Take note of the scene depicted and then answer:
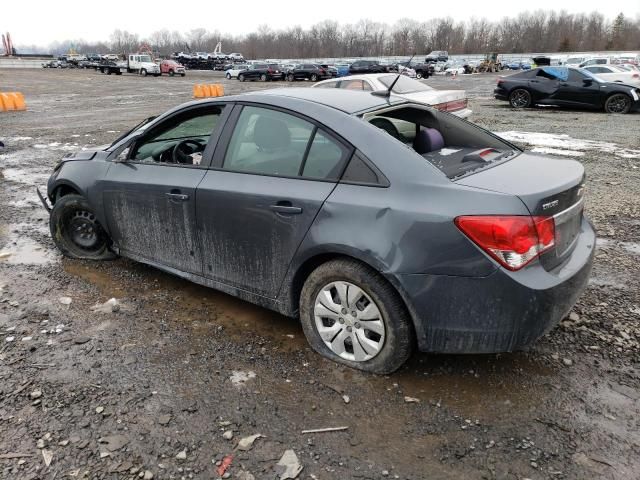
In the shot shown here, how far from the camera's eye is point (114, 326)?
3.72 metres

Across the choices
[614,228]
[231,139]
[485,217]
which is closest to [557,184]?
[485,217]

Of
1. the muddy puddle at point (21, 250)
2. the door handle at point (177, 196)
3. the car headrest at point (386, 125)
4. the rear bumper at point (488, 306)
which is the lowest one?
A: the muddy puddle at point (21, 250)

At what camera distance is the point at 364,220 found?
281 centimetres

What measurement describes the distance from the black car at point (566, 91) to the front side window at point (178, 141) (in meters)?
15.9

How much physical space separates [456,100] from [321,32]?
432 ft

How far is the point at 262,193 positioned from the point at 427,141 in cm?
116

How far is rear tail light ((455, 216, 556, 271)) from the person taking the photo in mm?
2525

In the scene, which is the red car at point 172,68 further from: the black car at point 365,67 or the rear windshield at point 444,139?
the rear windshield at point 444,139

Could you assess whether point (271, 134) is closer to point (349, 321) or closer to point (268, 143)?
point (268, 143)

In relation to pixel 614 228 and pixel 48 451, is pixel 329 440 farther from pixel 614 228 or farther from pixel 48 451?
pixel 614 228

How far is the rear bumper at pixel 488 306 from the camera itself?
2.57 meters

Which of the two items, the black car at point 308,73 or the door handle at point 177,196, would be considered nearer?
the door handle at point 177,196

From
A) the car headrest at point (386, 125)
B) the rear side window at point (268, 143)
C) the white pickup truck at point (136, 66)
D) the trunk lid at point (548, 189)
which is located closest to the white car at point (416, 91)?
A: the rear side window at point (268, 143)

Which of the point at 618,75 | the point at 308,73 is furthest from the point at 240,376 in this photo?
the point at 308,73
